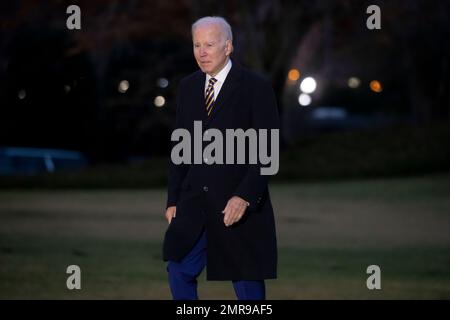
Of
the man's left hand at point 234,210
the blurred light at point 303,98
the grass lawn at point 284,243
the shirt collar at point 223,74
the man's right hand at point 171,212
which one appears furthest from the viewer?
the blurred light at point 303,98

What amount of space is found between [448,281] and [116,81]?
31.4 metres

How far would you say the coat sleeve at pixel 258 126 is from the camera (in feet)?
23.2

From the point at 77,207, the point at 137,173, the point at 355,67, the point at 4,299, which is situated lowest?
the point at 4,299

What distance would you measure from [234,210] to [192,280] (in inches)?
19.5

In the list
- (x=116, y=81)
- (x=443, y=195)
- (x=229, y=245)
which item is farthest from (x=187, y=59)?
(x=229, y=245)

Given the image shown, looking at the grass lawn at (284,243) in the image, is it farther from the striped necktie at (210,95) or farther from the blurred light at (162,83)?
the blurred light at (162,83)

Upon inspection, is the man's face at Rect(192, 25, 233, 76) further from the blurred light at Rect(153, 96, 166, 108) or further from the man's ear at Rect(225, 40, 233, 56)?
the blurred light at Rect(153, 96, 166, 108)

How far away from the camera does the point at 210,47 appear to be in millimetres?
7148

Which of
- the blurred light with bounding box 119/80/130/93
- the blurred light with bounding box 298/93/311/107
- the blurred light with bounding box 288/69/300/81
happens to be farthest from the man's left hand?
the blurred light with bounding box 298/93/311/107

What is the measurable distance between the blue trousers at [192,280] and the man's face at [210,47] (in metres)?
0.99

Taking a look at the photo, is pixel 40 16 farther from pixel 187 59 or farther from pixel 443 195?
pixel 443 195

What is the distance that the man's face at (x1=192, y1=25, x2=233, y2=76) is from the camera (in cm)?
713

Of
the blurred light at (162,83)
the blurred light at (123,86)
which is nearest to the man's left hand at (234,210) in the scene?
the blurred light at (162,83)

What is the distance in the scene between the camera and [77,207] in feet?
76.2
